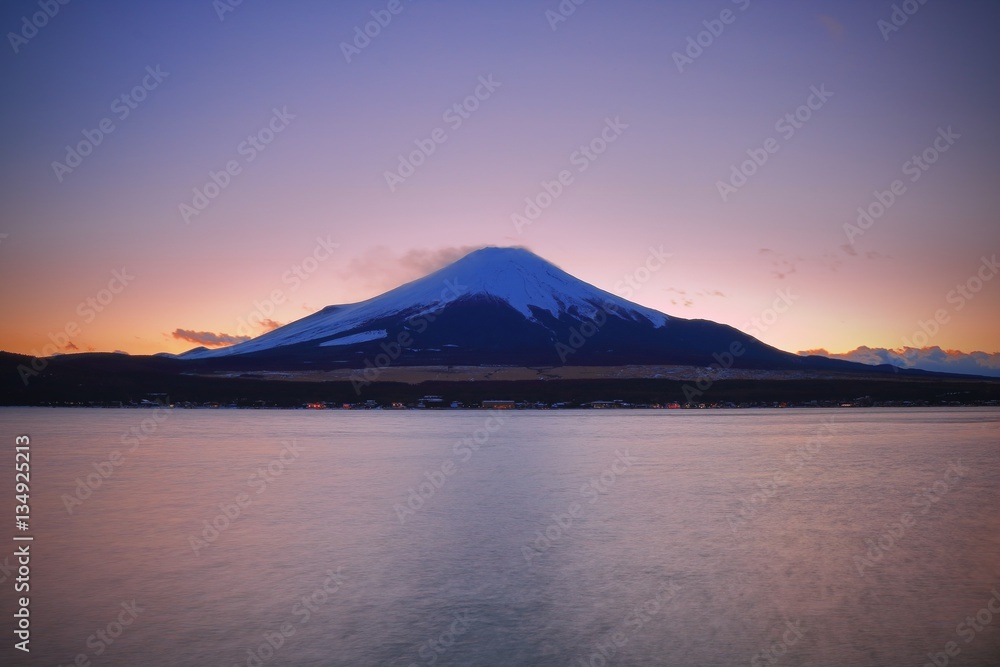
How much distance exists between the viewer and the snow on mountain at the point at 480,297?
147 metres

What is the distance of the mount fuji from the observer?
408 feet

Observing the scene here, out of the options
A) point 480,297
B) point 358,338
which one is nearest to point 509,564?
point 358,338

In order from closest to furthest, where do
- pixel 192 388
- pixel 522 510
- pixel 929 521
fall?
pixel 929 521, pixel 522 510, pixel 192 388

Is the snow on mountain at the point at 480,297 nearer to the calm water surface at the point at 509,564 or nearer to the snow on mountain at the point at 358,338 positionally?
the snow on mountain at the point at 358,338

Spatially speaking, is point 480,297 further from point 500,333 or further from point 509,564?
point 509,564

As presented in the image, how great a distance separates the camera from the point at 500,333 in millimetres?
143125

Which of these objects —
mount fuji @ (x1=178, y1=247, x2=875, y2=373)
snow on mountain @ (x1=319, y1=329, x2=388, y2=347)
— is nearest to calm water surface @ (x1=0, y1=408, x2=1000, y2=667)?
mount fuji @ (x1=178, y1=247, x2=875, y2=373)

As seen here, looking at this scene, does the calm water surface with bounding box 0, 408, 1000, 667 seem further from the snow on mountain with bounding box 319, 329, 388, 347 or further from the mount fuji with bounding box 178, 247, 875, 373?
the snow on mountain with bounding box 319, 329, 388, 347

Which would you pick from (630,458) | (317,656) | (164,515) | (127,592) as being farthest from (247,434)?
(317,656)

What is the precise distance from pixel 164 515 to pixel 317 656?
1053 centimetres

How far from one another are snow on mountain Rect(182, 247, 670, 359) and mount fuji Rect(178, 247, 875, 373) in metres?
0.26

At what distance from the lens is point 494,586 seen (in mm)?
12008

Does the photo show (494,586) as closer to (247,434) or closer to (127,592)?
(127,592)

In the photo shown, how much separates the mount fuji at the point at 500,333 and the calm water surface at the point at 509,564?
93.5m
